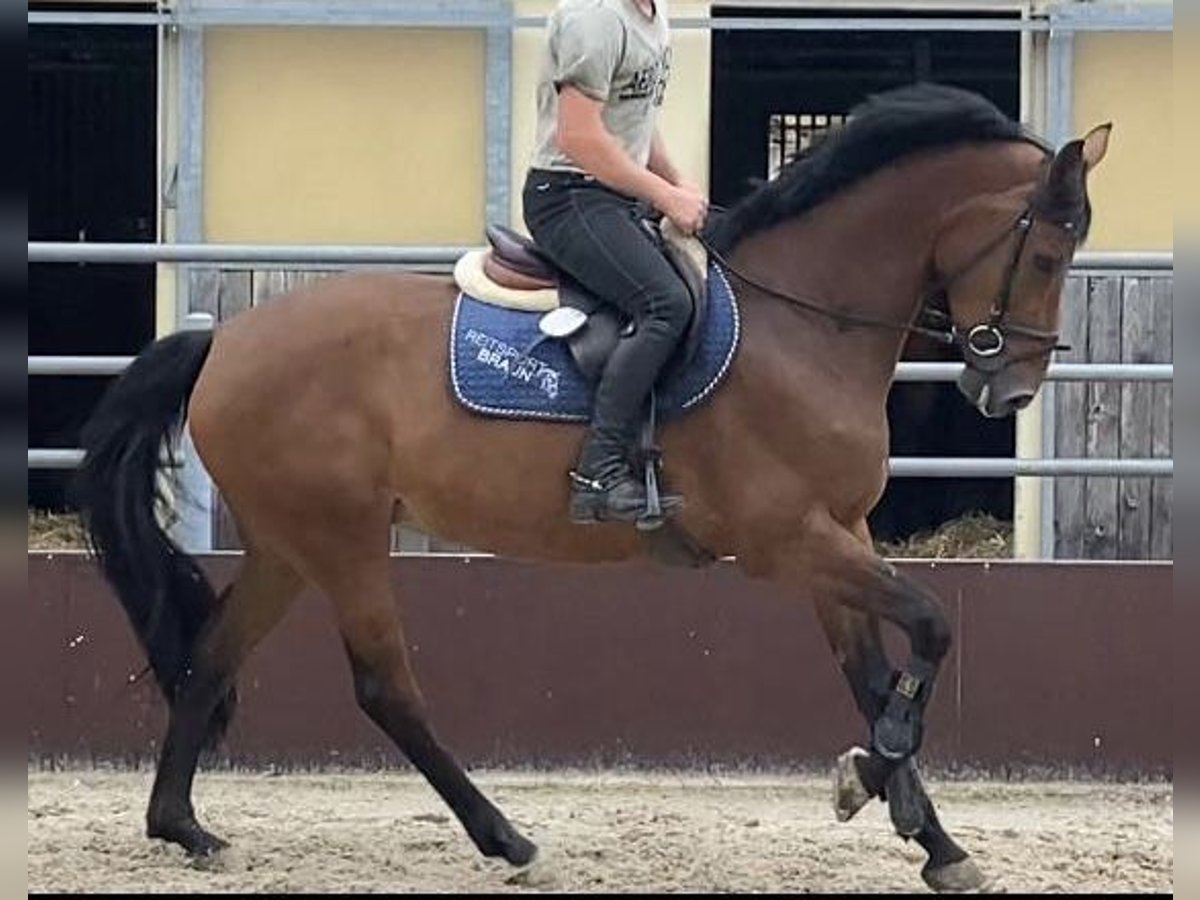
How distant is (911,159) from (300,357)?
163 centimetres

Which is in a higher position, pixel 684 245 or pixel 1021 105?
pixel 1021 105

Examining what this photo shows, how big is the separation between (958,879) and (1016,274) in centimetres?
147

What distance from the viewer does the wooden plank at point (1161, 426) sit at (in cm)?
783

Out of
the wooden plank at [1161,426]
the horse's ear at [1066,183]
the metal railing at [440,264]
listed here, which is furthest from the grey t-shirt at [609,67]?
the wooden plank at [1161,426]

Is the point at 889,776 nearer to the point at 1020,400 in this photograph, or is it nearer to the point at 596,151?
the point at 1020,400

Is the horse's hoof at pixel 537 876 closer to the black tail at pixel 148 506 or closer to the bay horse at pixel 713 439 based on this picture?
the bay horse at pixel 713 439

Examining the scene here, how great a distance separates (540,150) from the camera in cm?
606

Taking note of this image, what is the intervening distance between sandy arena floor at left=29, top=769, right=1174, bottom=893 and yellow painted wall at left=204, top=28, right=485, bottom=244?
8.94 feet

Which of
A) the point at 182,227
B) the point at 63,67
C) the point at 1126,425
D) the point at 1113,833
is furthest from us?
the point at 63,67

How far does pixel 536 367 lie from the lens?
19.6 feet

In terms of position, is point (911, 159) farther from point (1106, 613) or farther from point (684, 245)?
point (1106, 613)

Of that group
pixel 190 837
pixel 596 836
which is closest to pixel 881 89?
pixel 596 836

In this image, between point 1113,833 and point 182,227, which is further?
point 182,227

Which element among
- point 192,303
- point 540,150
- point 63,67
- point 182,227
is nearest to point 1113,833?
point 540,150
